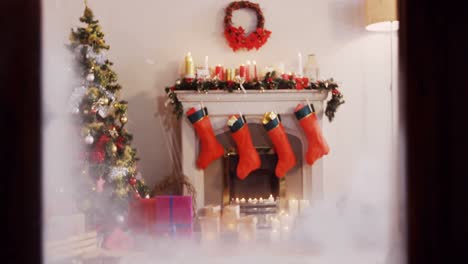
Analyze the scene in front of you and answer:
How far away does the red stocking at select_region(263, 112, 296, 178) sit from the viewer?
3.90m

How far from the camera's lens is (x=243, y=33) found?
161 inches

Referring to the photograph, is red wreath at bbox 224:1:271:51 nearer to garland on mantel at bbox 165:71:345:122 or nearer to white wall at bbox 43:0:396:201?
white wall at bbox 43:0:396:201

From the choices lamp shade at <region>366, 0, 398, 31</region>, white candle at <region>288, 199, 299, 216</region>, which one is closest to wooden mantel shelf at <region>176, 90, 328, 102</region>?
lamp shade at <region>366, 0, 398, 31</region>

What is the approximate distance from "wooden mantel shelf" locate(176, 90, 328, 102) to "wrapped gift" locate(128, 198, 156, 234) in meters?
0.79

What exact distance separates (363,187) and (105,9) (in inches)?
86.4

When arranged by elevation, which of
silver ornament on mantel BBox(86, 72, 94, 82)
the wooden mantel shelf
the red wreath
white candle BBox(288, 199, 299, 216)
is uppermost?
the red wreath

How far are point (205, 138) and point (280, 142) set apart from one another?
50 cm

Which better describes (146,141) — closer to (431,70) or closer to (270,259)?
(270,259)

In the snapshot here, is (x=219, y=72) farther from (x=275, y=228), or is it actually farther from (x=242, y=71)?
(x=275, y=228)

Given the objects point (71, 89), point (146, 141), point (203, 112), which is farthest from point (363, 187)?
point (71, 89)

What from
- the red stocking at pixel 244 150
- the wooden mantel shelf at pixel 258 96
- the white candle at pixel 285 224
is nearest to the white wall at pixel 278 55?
the wooden mantel shelf at pixel 258 96

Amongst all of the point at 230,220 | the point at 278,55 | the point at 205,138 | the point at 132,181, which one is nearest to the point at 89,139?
the point at 132,181

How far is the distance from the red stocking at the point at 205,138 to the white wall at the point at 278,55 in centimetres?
34

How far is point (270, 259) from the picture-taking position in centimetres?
305
